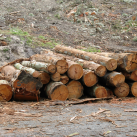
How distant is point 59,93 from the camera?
17.4 ft

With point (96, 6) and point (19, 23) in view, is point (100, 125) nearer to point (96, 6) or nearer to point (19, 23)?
point (19, 23)

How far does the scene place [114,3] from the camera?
22875mm

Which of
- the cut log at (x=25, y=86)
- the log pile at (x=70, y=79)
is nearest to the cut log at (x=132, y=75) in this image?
the log pile at (x=70, y=79)

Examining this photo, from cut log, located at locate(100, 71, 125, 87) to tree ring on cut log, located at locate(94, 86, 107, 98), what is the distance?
10.9 inches

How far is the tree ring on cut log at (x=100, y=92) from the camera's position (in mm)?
5754

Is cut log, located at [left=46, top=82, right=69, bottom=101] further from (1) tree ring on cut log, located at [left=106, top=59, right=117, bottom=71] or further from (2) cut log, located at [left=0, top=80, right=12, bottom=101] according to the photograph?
(1) tree ring on cut log, located at [left=106, top=59, right=117, bottom=71]

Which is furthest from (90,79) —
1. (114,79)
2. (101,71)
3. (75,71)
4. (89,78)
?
(114,79)

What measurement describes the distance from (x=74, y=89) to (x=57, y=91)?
743 mm

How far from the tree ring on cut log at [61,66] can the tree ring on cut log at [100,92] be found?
122 cm

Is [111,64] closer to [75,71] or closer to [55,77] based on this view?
[75,71]

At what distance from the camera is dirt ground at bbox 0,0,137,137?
3166mm

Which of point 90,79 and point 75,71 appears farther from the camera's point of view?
Answer: point 90,79

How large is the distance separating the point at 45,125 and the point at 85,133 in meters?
0.78

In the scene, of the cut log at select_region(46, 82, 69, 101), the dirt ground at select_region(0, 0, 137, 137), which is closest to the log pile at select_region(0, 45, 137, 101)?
the cut log at select_region(46, 82, 69, 101)
